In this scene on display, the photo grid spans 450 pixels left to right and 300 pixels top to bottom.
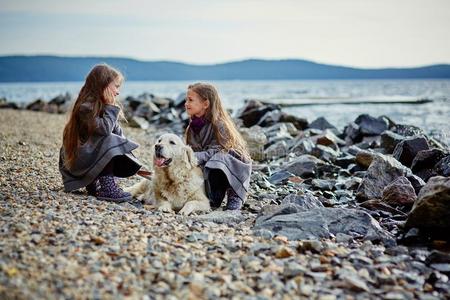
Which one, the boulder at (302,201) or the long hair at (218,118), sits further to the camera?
the long hair at (218,118)

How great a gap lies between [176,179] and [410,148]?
6.04 metres

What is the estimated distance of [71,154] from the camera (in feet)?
22.9

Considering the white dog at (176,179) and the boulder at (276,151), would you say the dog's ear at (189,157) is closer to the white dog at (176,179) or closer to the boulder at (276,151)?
the white dog at (176,179)

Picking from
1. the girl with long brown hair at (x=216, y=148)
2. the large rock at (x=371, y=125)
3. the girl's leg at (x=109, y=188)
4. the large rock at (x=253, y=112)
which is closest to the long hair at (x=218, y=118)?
→ the girl with long brown hair at (x=216, y=148)

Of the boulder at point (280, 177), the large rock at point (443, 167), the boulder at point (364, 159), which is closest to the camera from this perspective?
the large rock at point (443, 167)

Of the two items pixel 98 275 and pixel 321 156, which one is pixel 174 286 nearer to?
pixel 98 275

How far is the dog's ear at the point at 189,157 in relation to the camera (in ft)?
22.3

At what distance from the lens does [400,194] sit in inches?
308

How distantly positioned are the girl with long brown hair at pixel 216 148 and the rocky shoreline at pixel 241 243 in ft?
1.27

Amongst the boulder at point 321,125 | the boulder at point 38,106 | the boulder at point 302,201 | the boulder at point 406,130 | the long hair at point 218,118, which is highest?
the long hair at point 218,118

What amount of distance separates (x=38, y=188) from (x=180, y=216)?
2112 millimetres

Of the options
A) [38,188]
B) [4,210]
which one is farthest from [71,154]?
[4,210]

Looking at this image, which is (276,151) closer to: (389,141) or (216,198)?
(389,141)

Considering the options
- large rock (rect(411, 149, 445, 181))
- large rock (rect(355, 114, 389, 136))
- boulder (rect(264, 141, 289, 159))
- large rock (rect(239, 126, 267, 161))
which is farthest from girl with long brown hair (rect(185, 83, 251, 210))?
→ large rock (rect(355, 114, 389, 136))
